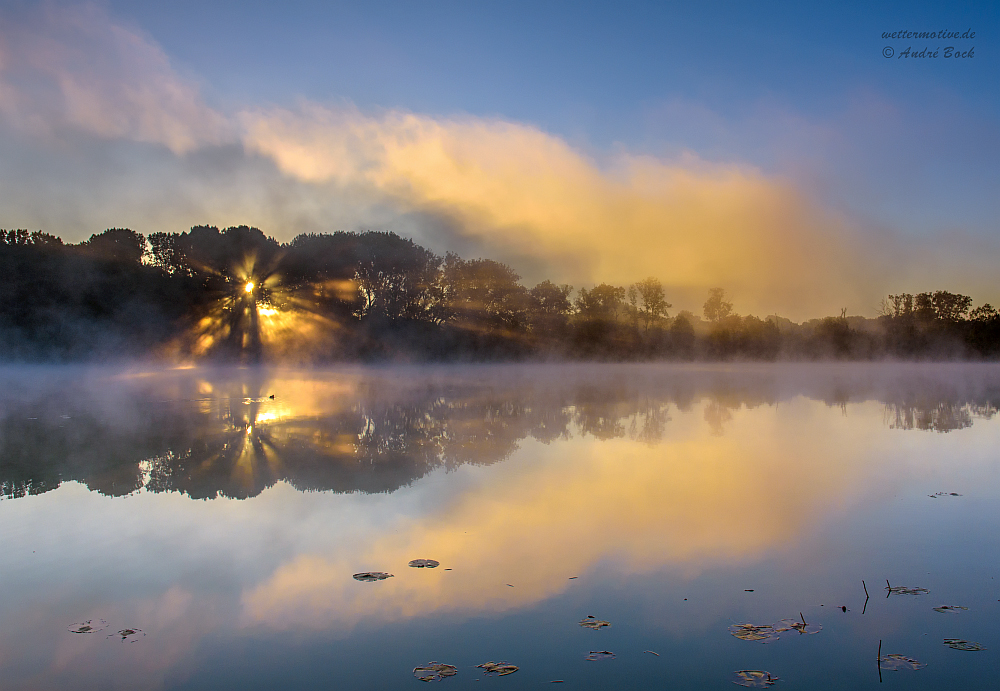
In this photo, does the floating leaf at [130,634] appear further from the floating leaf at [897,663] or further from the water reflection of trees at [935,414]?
the water reflection of trees at [935,414]

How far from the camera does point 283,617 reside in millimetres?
3793

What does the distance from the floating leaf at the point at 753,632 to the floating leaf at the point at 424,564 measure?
212cm

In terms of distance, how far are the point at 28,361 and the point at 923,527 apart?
159 feet

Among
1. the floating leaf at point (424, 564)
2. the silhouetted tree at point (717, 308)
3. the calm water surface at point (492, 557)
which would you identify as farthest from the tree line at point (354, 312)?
the floating leaf at point (424, 564)

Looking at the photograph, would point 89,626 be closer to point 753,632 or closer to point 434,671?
point 434,671

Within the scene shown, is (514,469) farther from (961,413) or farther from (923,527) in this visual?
(961,413)

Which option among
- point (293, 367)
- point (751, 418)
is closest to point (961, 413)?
point (751, 418)

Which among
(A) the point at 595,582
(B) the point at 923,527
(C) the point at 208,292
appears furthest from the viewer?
(C) the point at 208,292

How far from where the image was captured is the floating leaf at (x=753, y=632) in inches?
135

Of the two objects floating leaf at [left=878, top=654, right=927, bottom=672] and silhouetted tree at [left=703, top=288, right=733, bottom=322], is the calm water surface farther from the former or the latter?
silhouetted tree at [left=703, top=288, right=733, bottom=322]

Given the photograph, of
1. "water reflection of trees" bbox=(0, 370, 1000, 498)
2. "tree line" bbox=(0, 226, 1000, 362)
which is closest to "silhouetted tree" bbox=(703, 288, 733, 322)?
Answer: "tree line" bbox=(0, 226, 1000, 362)

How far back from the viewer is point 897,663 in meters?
3.16

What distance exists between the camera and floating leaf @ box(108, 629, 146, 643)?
11.5 ft

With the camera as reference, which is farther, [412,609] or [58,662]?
[412,609]
